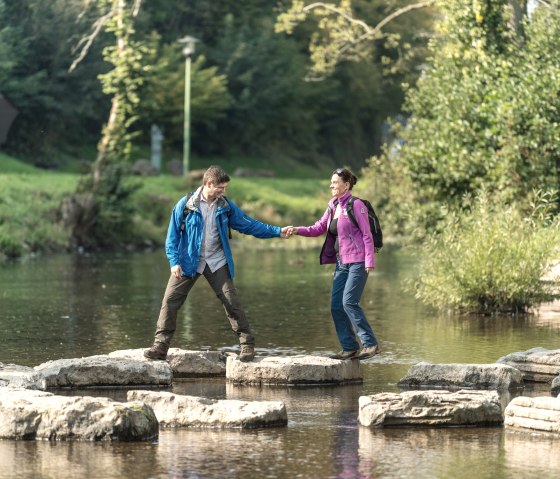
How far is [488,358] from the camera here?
15805 mm

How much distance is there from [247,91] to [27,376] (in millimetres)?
62951

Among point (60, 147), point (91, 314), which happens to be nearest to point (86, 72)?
point (60, 147)

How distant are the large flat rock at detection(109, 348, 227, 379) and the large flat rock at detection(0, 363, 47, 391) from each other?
52.4 inches

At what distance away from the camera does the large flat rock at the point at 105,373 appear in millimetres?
13312

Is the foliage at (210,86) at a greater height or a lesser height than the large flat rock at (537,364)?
greater

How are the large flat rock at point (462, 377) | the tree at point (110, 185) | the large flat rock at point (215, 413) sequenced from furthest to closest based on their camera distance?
the tree at point (110, 185)
the large flat rock at point (462, 377)
the large flat rock at point (215, 413)

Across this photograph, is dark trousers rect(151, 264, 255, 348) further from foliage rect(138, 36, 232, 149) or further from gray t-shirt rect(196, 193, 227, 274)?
foliage rect(138, 36, 232, 149)

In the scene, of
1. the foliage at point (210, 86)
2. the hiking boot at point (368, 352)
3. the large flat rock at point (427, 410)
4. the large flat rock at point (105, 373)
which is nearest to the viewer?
the large flat rock at point (427, 410)

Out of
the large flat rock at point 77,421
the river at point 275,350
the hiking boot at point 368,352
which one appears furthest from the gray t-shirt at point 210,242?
the large flat rock at point 77,421

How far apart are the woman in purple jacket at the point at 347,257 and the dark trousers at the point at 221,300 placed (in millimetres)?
935

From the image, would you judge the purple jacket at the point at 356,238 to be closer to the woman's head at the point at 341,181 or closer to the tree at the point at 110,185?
the woman's head at the point at 341,181

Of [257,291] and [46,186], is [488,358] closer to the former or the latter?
[257,291]

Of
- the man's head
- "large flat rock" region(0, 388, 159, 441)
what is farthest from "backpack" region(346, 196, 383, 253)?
"large flat rock" region(0, 388, 159, 441)

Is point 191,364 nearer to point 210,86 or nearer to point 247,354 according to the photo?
point 247,354
